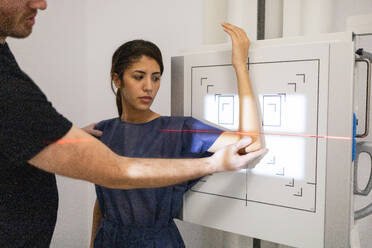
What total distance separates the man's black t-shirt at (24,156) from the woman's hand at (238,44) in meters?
0.38

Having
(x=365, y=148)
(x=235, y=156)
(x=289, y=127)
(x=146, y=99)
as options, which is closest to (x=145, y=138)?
(x=146, y=99)

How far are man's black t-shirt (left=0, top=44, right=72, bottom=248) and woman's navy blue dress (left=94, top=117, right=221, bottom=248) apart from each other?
15cm

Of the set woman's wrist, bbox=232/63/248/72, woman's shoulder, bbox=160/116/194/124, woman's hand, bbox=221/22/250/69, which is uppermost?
woman's hand, bbox=221/22/250/69

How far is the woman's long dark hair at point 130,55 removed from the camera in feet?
2.21

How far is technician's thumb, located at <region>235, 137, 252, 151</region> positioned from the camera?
670 mm

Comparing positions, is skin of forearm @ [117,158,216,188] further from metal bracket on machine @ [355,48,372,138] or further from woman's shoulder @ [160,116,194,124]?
metal bracket on machine @ [355,48,372,138]

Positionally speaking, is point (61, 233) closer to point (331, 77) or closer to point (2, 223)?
point (2, 223)

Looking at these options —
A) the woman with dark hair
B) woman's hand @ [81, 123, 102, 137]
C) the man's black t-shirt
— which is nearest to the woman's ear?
the woman with dark hair

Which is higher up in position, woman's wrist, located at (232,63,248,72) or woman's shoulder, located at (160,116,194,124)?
woman's wrist, located at (232,63,248,72)

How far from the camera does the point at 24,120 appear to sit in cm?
47

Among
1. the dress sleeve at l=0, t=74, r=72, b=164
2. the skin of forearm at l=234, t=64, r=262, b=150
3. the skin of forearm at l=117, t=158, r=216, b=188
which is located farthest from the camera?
the skin of forearm at l=234, t=64, r=262, b=150

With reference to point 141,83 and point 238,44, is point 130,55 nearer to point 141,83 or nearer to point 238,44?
point 141,83

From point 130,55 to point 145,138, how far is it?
7.0 inches

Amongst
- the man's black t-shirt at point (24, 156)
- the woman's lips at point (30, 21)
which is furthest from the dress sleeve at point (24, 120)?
the woman's lips at point (30, 21)
